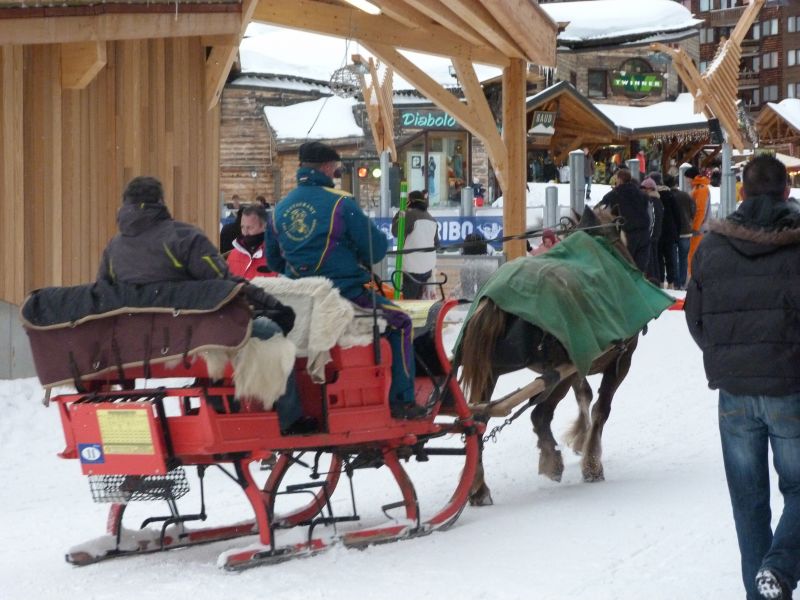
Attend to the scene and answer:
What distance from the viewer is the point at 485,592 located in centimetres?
532

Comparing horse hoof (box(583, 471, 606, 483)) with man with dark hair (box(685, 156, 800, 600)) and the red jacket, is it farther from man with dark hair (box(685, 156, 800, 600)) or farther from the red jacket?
man with dark hair (box(685, 156, 800, 600))

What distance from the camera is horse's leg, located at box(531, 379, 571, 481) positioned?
8016mm

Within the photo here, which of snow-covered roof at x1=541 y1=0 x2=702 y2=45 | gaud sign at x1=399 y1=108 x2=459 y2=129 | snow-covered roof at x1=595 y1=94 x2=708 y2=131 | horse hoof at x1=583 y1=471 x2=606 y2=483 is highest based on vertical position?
snow-covered roof at x1=541 y1=0 x2=702 y2=45

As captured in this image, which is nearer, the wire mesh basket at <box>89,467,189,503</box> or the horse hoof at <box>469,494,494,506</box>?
the wire mesh basket at <box>89,467,189,503</box>

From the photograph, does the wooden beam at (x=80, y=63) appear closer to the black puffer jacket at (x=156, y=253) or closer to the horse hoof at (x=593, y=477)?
the black puffer jacket at (x=156, y=253)

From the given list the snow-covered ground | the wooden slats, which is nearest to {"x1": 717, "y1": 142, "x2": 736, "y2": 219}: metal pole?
the wooden slats

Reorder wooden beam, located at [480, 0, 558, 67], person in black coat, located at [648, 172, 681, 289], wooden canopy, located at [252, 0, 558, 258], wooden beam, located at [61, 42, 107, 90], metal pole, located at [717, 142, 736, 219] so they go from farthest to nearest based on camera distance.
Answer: metal pole, located at [717, 142, 736, 219] → person in black coat, located at [648, 172, 681, 289] → wooden beam, located at [480, 0, 558, 67] → wooden canopy, located at [252, 0, 558, 258] → wooden beam, located at [61, 42, 107, 90]

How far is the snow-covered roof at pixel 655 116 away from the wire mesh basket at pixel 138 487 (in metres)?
35.2

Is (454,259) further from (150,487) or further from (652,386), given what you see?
(150,487)

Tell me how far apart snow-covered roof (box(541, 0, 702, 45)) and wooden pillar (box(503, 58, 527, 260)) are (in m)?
25.4

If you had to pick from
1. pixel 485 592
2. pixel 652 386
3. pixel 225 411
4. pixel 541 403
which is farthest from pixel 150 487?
pixel 652 386

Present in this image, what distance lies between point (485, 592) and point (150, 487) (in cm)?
154

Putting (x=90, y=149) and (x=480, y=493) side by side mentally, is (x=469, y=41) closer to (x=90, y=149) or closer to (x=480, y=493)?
(x=90, y=149)

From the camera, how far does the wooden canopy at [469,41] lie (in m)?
13.7
